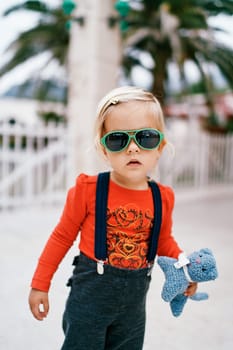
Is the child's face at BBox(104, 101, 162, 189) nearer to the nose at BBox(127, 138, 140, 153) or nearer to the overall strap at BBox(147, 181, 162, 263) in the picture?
the nose at BBox(127, 138, 140, 153)

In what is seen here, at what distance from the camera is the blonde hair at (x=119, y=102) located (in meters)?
1.29

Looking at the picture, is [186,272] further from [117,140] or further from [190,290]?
[117,140]

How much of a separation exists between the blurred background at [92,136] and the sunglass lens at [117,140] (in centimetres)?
120

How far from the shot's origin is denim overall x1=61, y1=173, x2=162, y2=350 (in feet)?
4.28

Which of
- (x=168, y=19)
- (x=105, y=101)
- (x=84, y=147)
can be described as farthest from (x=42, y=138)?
(x=105, y=101)

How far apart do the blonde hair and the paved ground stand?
3.84ft

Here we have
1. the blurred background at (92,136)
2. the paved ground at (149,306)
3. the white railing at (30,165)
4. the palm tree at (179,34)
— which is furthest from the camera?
the palm tree at (179,34)

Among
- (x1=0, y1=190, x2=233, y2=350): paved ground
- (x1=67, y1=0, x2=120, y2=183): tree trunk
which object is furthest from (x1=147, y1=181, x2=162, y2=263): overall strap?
(x1=67, y1=0, x2=120, y2=183): tree trunk

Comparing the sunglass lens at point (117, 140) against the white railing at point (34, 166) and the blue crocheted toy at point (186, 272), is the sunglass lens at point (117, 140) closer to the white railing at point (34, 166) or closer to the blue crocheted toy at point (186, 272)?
the blue crocheted toy at point (186, 272)

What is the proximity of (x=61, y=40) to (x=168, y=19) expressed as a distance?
7.40 feet

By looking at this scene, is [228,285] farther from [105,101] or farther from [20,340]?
[105,101]

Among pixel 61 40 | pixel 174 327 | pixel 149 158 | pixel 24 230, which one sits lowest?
pixel 174 327

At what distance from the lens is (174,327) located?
86.7 inches

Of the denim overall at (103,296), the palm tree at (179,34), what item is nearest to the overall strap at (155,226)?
the denim overall at (103,296)
